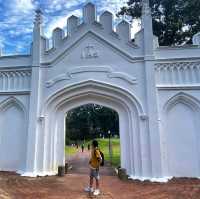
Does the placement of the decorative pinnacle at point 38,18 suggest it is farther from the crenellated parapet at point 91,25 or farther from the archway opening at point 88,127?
the archway opening at point 88,127

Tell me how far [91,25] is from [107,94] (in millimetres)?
3067

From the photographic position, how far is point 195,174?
1006 centimetres

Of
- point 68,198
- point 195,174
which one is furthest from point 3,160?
point 195,174

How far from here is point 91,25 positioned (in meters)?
11.6

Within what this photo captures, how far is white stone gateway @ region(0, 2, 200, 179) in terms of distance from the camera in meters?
10.2

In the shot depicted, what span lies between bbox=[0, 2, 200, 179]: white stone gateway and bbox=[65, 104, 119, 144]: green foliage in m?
12.3

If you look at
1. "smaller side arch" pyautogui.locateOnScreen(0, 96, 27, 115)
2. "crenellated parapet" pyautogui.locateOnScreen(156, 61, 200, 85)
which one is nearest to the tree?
"crenellated parapet" pyautogui.locateOnScreen(156, 61, 200, 85)

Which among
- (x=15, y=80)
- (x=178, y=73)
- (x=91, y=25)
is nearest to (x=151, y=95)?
(x=178, y=73)

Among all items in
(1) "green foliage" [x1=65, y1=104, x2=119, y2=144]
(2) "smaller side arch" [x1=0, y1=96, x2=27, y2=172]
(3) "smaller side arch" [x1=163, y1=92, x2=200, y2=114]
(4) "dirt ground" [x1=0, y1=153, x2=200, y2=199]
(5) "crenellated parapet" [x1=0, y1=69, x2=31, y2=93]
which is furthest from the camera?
(1) "green foliage" [x1=65, y1=104, x2=119, y2=144]

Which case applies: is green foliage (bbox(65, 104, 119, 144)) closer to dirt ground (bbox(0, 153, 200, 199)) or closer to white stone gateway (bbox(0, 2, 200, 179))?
white stone gateway (bbox(0, 2, 200, 179))

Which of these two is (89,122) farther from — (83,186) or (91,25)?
(83,186)

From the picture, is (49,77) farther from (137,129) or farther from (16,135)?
(137,129)

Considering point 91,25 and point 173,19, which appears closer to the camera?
point 91,25

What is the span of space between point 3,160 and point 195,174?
25.2ft
